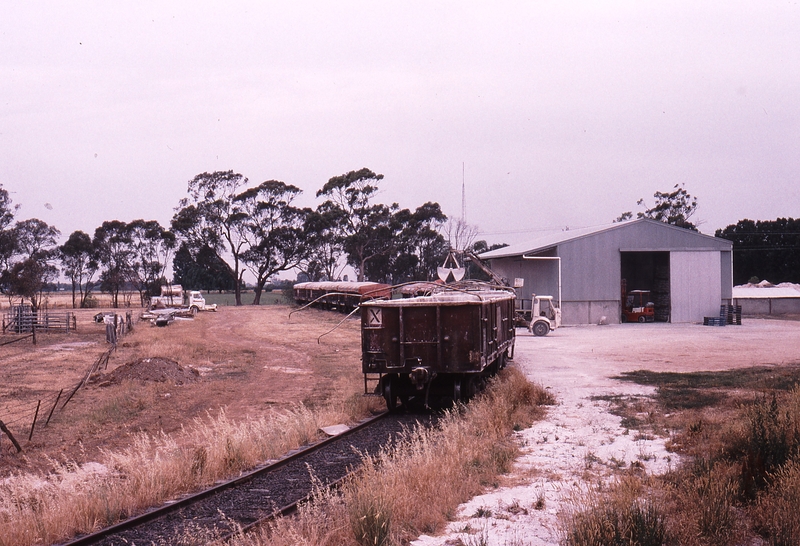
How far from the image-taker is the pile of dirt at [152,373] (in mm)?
22188

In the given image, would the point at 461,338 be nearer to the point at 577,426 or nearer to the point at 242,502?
the point at 577,426

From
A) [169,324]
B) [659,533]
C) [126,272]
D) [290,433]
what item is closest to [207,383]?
[290,433]

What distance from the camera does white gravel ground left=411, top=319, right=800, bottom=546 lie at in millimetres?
7277

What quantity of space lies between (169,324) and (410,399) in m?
37.5

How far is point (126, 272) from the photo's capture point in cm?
8888

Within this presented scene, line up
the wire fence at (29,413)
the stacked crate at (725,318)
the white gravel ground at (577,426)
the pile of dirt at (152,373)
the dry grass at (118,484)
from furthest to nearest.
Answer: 1. the stacked crate at (725,318)
2. the pile of dirt at (152,373)
3. the wire fence at (29,413)
4. the dry grass at (118,484)
5. the white gravel ground at (577,426)

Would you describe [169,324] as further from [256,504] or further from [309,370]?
[256,504]

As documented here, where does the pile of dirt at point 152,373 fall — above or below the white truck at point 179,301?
below

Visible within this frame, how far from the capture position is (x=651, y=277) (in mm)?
48469

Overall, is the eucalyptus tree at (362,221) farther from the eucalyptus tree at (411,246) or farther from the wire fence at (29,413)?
the wire fence at (29,413)

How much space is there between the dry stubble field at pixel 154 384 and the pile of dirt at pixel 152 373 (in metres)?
0.05

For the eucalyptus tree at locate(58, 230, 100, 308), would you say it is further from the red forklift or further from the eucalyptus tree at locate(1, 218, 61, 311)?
the red forklift

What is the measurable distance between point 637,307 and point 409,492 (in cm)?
3960

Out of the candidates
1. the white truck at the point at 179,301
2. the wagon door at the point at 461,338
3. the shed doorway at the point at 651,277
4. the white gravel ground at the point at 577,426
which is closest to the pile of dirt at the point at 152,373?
the white gravel ground at the point at 577,426
